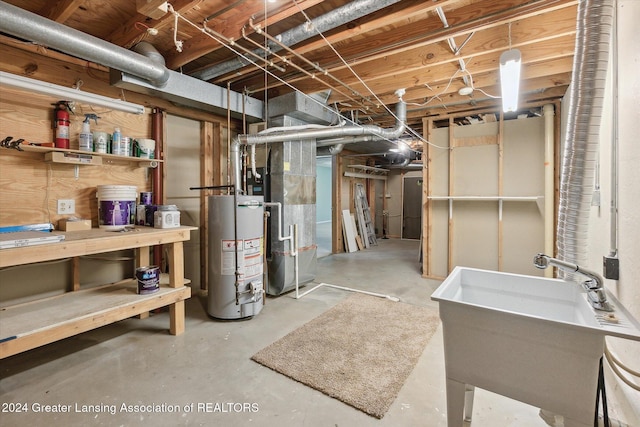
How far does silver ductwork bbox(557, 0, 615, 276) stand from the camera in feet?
3.61

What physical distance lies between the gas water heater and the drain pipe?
1.17 meters

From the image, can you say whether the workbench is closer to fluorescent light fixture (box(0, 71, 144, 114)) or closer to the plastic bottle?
the plastic bottle

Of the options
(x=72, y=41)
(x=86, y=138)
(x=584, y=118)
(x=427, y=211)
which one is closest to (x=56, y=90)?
(x=72, y=41)

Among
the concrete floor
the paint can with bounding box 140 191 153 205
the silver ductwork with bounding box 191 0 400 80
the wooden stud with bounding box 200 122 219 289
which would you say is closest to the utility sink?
the concrete floor

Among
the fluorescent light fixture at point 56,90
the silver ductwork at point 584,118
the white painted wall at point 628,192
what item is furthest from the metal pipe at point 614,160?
the fluorescent light fixture at point 56,90

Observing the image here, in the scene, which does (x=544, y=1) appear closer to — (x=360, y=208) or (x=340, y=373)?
(x=340, y=373)

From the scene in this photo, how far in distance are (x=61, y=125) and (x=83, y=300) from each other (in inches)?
55.1

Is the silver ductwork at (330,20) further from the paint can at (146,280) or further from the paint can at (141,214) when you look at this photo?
the paint can at (146,280)

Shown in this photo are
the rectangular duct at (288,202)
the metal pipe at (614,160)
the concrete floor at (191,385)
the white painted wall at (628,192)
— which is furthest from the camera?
the rectangular duct at (288,202)

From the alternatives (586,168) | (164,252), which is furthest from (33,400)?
(586,168)

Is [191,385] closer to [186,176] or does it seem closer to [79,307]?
[79,307]

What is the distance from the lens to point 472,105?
3.96m

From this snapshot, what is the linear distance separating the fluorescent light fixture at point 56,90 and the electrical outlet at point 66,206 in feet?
2.91

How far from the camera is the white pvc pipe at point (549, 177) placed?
3.57 metres
